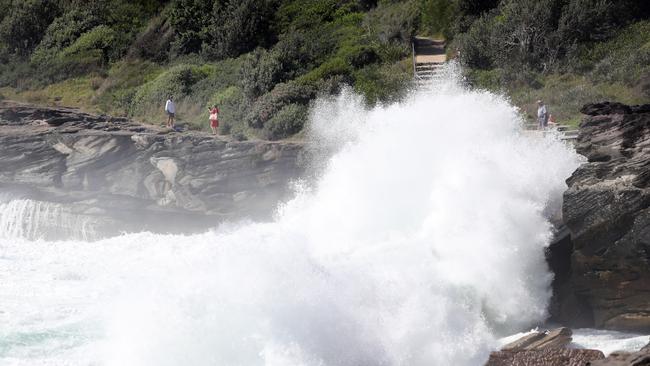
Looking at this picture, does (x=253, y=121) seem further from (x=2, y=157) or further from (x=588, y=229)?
(x=588, y=229)

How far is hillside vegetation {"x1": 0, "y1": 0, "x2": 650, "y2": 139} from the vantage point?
85.8 feet

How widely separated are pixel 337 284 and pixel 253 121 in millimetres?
12220

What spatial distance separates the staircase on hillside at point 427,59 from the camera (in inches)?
1089

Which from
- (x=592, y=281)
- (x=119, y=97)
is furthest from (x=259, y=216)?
(x=119, y=97)

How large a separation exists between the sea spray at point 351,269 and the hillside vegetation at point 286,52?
183 inches

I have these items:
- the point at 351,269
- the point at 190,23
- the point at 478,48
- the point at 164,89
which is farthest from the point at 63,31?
the point at 351,269

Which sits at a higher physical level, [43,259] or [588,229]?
[588,229]

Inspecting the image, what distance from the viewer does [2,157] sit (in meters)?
24.1

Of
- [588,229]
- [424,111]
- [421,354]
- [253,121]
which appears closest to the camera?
[421,354]

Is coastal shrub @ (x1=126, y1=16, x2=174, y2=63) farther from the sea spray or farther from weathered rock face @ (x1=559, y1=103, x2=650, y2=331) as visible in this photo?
weathered rock face @ (x1=559, y1=103, x2=650, y2=331)

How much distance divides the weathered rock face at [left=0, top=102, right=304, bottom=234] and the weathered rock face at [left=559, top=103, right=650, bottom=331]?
26.7 ft

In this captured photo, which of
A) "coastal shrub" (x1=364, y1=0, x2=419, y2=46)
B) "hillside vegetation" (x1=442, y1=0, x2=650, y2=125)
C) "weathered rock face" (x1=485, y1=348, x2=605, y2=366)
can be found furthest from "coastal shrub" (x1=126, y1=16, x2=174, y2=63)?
"weathered rock face" (x1=485, y1=348, x2=605, y2=366)

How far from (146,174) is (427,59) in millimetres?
11604

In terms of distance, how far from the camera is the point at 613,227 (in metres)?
15.6
